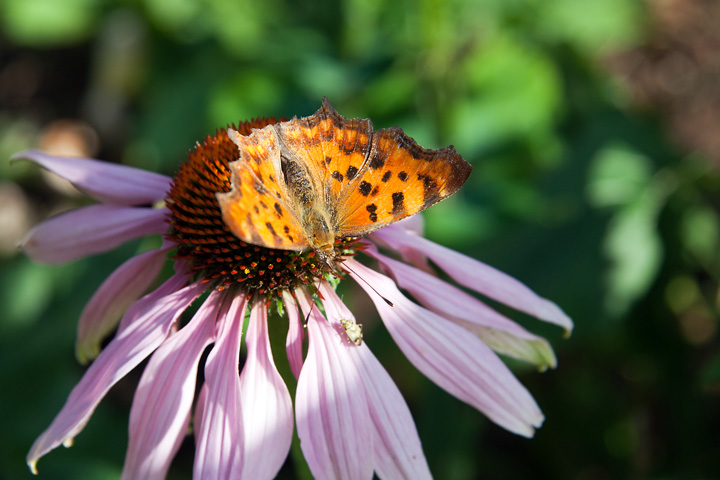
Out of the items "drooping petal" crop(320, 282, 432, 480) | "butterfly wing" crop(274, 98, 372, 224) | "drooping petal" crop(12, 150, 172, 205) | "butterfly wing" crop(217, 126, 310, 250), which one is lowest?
"drooping petal" crop(320, 282, 432, 480)

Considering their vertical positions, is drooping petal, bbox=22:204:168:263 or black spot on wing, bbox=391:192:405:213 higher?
drooping petal, bbox=22:204:168:263

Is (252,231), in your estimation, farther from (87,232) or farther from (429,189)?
(87,232)

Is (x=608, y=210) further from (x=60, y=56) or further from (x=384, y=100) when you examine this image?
(x=60, y=56)

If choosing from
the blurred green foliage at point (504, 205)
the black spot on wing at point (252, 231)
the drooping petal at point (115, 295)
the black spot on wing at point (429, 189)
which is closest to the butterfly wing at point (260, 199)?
the black spot on wing at point (252, 231)

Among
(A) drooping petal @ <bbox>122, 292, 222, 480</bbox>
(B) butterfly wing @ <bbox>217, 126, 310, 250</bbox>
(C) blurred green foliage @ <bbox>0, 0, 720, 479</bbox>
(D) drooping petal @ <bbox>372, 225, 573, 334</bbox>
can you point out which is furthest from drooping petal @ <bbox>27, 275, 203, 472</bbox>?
(C) blurred green foliage @ <bbox>0, 0, 720, 479</bbox>

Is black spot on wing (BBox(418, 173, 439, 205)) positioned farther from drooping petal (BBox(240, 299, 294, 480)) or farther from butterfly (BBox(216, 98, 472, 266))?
drooping petal (BBox(240, 299, 294, 480))

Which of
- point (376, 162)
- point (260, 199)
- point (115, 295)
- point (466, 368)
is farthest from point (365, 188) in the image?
point (115, 295)
